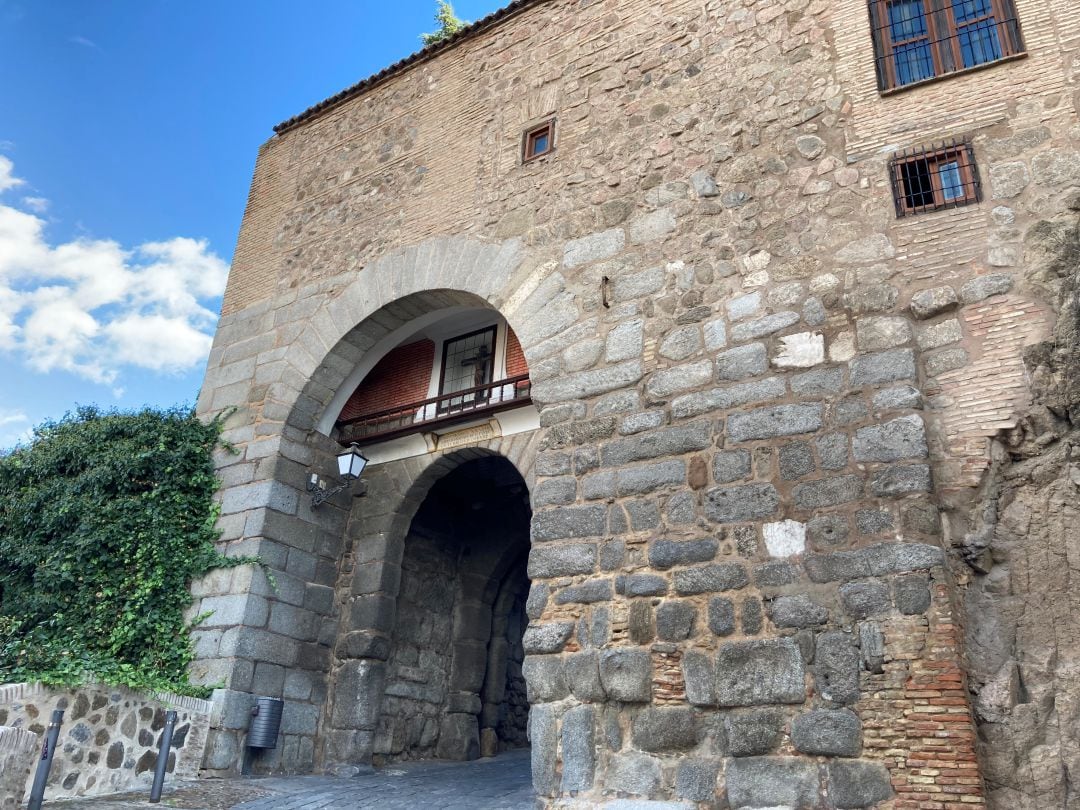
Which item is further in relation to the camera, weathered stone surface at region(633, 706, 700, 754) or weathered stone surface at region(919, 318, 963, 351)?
weathered stone surface at region(919, 318, 963, 351)

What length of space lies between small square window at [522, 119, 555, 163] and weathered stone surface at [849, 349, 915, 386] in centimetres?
331

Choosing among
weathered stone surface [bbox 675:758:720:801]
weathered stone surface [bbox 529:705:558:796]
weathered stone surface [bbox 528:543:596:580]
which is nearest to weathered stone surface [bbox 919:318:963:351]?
weathered stone surface [bbox 528:543:596:580]

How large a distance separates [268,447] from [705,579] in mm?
4450

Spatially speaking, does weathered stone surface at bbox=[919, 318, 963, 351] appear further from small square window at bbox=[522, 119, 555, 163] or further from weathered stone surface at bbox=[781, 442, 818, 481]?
small square window at bbox=[522, 119, 555, 163]

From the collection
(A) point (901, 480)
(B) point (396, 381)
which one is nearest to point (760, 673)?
(A) point (901, 480)

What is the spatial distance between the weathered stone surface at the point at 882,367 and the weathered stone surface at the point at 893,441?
0.26 metres

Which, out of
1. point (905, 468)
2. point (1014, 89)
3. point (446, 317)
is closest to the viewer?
point (905, 468)

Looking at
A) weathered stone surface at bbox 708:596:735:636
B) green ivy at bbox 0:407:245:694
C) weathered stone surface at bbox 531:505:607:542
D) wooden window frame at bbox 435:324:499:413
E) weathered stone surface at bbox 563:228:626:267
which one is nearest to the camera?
weathered stone surface at bbox 708:596:735:636

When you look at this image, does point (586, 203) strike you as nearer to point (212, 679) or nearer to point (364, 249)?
point (364, 249)

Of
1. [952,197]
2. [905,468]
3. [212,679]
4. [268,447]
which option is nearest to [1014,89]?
[952,197]

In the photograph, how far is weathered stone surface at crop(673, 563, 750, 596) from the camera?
4.94 metres

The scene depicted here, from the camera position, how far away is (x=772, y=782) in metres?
4.43

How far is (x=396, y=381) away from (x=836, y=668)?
549cm

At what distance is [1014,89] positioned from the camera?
17.7ft
